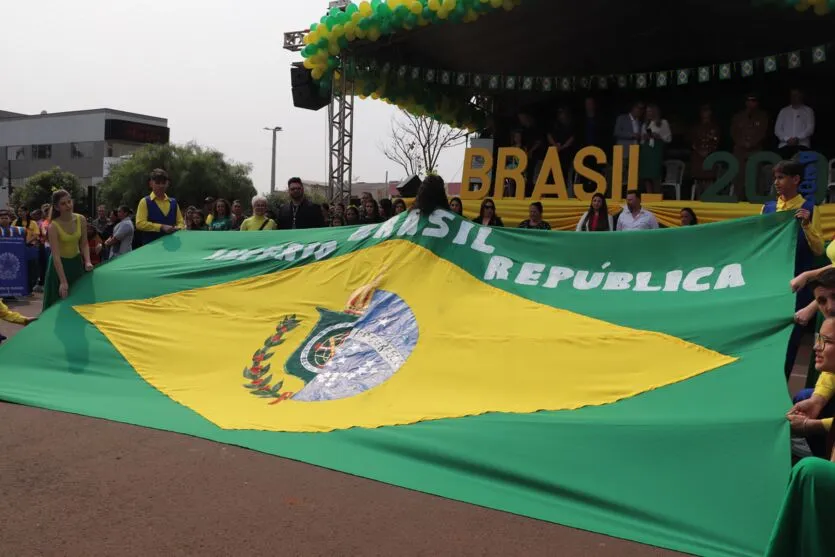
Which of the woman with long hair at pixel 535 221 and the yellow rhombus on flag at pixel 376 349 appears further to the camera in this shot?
the woman with long hair at pixel 535 221

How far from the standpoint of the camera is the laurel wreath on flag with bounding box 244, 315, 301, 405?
4566mm

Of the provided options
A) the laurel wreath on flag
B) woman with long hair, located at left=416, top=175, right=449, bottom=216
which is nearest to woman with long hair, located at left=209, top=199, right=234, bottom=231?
the laurel wreath on flag

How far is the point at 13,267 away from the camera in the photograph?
12391mm

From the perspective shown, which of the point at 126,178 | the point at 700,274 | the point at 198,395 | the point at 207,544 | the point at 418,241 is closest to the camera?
the point at 207,544

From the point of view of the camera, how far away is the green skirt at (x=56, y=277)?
20.6 ft

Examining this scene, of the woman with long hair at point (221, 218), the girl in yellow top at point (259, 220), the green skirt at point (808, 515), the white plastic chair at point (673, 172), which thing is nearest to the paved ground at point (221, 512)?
the green skirt at point (808, 515)

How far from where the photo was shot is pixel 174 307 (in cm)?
580

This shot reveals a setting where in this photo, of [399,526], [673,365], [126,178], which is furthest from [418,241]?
[126,178]

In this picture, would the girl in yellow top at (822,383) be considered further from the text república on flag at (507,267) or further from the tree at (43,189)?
the tree at (43,189)

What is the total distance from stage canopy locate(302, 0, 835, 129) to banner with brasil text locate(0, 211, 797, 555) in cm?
652

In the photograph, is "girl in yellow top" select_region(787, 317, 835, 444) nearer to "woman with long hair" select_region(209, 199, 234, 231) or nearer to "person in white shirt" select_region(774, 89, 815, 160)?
"woman with long hair" select_region(209, 199, 234, 231)

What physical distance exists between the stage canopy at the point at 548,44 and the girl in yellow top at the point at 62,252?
662cm

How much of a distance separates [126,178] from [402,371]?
1774 inches

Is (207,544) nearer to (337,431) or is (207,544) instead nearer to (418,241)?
(337,431)
